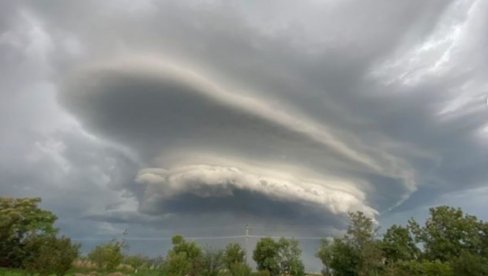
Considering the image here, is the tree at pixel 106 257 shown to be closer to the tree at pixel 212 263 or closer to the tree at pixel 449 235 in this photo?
the tree at pixel 212 263

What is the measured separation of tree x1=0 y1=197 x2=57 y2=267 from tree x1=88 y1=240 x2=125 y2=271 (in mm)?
8982

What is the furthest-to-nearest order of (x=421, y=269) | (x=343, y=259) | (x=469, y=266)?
(x=343, y=259) → (x=421, y=269) → (x=469, y=266)

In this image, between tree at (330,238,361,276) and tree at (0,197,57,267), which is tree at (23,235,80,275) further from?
tree at (330,238,361,276)

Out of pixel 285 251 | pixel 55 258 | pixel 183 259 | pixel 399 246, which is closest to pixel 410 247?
pixel 399 246

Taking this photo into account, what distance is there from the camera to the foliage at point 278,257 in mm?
62281

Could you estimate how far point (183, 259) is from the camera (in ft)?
180

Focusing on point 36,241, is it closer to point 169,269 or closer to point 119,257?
point 119,257

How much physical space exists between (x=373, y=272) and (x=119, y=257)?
3053 centimetres

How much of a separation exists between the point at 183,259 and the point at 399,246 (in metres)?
27.8

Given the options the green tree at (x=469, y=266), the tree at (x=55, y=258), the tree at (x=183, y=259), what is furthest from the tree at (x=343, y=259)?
the tree at (x=55, y=258)

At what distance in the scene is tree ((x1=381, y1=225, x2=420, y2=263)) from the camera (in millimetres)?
57188

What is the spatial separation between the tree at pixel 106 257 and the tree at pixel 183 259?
604cm

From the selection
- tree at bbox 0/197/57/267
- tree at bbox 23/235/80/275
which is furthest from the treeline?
tree at bbox 23/235/80/275

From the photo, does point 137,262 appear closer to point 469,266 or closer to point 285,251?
point 285,251
